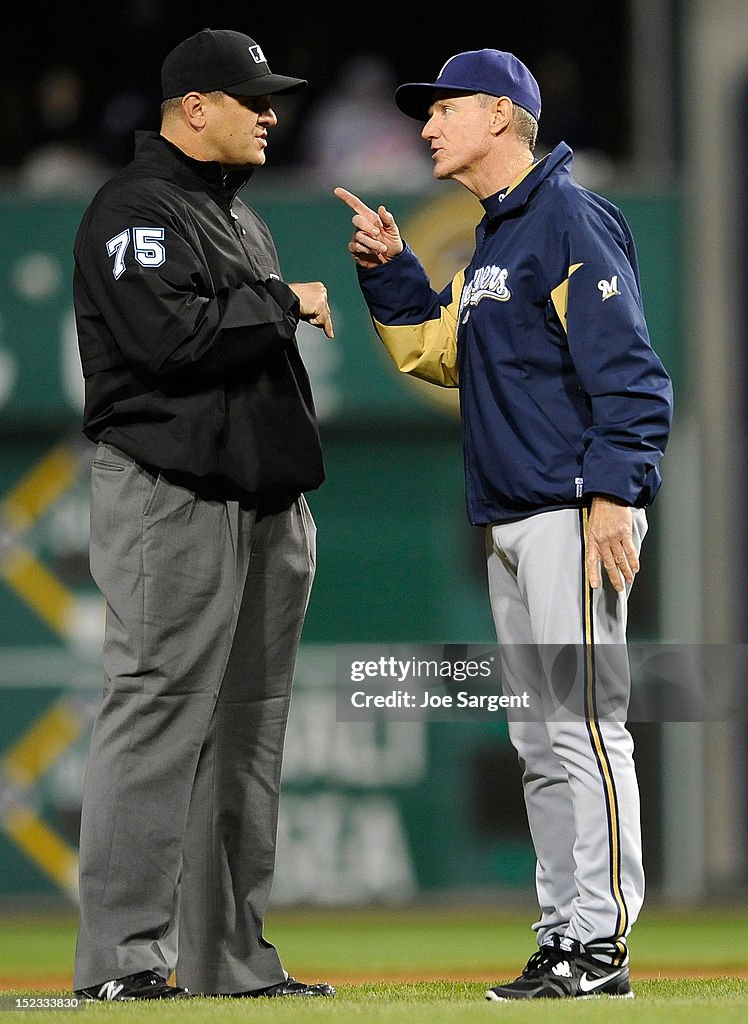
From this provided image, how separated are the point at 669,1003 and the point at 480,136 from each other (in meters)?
1.75

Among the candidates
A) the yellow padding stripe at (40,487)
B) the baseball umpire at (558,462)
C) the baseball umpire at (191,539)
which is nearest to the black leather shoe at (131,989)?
the baseball umpire at (191,539)

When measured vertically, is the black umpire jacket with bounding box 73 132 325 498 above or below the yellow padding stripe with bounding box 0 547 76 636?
above

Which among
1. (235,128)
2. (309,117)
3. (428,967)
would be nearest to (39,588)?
(428,967)

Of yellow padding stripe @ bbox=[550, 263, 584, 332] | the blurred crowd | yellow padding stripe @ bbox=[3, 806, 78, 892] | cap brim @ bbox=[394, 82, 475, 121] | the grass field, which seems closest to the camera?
the grass field

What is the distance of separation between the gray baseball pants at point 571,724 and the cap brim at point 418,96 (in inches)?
37.1

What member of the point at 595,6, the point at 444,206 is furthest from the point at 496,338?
the point at 595,6

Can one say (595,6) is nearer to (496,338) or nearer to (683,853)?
(683,853)

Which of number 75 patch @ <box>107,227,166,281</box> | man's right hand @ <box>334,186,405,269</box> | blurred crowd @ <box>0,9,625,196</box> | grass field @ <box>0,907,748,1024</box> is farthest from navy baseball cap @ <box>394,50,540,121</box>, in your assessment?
blurred crowd @ <box>0,9,625,196</box>

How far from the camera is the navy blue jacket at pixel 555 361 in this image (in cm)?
320

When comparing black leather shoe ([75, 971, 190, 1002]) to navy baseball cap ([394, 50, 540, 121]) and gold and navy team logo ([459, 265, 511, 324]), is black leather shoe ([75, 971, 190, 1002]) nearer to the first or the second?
gold and navy team logo ([459, 265, 511, 324])

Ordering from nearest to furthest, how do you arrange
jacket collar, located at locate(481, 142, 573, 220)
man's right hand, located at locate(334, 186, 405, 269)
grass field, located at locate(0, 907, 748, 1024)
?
grass field, located at locate(0, 907, 748, 1024), jacket collar, located at locate(481, 142, 573, 220), man's right hand, located at locate(334, 186, 405, 269)

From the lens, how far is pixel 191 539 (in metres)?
3.26

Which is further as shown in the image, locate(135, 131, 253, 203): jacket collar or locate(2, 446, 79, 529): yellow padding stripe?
locate(2, 446, 79, 529): yellow padding stripe

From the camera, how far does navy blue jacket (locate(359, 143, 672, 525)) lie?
3195 mm
